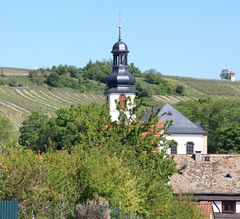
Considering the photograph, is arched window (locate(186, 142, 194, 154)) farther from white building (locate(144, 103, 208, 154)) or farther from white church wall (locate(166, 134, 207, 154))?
white church wall (locate(166, 134, 207, 154))

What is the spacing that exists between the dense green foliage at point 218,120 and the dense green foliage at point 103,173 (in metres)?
61.3

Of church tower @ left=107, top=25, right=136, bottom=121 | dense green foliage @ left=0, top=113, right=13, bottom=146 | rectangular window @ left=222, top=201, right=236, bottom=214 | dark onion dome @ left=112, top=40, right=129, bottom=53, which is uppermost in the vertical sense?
dark onion dome @ left=112, top=40, right=129, bottom=53

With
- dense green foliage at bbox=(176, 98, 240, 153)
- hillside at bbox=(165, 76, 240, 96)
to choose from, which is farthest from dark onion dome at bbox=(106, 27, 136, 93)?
hillside at bbox=(165, 76, 240, 96)

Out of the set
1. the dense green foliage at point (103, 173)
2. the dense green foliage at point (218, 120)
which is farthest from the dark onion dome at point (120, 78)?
the dense green foliage at point (103, 173)

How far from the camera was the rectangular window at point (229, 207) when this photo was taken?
6253 centimetres

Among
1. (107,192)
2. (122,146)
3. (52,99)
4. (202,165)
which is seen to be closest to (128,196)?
(107,192)

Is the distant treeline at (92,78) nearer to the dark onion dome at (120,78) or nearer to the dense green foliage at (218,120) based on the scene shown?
the dense green foliage at (218,120)

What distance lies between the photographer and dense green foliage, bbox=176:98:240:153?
110 m

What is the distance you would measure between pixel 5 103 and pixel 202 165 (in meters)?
66.8

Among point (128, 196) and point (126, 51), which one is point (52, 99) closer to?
point (126, 51)

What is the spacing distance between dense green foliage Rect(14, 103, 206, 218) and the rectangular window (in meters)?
14.4

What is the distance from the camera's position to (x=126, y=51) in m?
100

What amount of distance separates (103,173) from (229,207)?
28054 mm

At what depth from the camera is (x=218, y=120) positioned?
126 m
